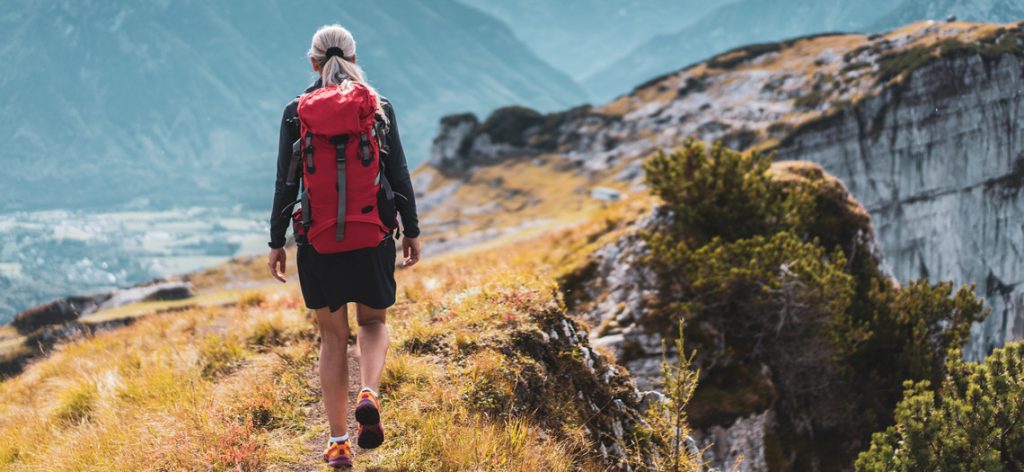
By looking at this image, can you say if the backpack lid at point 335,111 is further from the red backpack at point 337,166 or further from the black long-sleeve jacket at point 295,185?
the black long-sleeve jacket at point 295,185

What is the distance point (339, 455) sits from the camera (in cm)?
523

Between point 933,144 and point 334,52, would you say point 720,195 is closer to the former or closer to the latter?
point 334,52

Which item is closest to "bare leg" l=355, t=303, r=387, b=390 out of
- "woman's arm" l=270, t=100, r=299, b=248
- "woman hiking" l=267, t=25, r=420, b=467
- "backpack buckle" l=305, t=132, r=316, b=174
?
"woman hiking" l=267, t=25, r=420, b=467

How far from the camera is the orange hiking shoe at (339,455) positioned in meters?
5.23

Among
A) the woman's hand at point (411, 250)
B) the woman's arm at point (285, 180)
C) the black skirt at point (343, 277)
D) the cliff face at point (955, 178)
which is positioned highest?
the cliff face at point (955, 178)

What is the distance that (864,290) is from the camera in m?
19.1

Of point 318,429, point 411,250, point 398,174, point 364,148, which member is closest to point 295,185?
point 364,148

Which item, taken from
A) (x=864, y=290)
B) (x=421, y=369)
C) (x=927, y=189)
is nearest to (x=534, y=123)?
(x=927, y=189)

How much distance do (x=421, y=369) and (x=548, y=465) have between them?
6.22 feet

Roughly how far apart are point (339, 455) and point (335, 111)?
296cm

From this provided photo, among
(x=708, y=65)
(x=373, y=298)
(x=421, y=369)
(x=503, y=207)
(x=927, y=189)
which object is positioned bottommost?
(x=421, y=369)

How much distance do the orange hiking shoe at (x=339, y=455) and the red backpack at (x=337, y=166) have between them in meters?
1.80

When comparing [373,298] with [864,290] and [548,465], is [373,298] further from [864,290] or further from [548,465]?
[864,290]

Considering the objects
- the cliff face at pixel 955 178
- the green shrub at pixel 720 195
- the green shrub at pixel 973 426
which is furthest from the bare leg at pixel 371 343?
the cliff face at pixel 955 178
